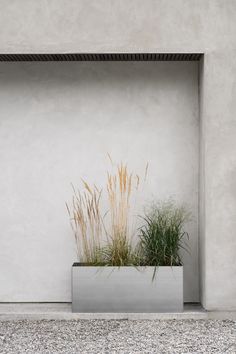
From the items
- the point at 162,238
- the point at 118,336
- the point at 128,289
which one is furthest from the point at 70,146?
the point at 118,336

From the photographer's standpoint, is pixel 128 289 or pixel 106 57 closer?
pixel 128 289

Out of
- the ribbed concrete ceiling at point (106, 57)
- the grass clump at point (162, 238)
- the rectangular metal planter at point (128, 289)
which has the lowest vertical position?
the rectangular metal planter at point (128, 289)

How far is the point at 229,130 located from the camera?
631cm

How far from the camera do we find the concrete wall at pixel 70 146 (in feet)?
22.2

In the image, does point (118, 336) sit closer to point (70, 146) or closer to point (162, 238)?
point (162, 238)

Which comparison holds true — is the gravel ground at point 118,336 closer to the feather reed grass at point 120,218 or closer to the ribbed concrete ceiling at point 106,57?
the feather reed grass at point 120,218

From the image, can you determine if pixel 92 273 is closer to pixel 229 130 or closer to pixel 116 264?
pixel 116 264

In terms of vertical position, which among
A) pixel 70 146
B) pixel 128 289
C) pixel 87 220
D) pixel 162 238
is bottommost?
pixel 128 289

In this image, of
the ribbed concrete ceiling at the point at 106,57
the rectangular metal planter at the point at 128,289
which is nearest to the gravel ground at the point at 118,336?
the rectangular metal planter at the point at 128,289

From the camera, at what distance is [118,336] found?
571 cm

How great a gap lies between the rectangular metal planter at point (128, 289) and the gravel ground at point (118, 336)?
0.50 ft
